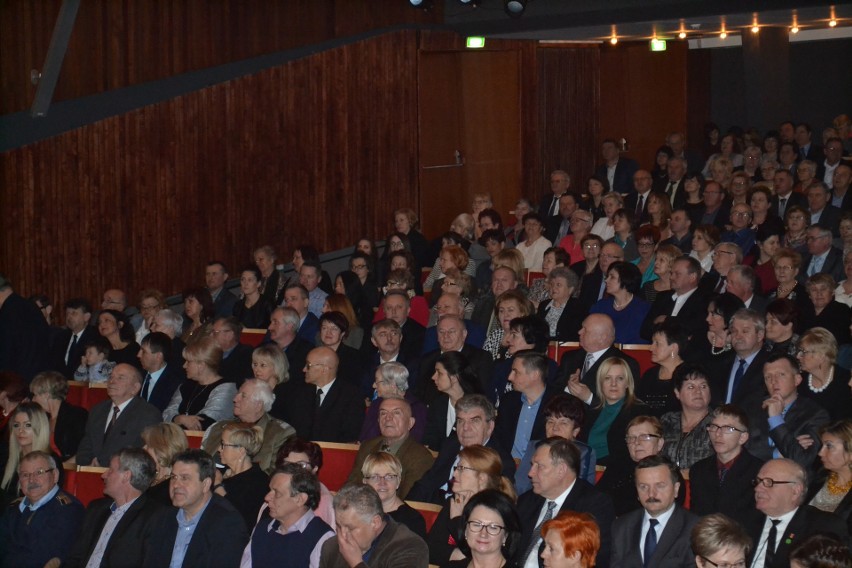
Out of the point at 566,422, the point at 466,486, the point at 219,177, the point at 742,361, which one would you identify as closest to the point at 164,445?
the point at 466,486

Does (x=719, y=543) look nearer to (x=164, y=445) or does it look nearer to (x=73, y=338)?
(x=164, y=445)

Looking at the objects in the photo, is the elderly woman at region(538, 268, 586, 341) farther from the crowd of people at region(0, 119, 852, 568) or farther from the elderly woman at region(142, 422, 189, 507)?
the elderly woman at region(142, 422, 189, 507)

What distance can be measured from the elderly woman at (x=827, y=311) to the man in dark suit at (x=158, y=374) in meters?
3.65

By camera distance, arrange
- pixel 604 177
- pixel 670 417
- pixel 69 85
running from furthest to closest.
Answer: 1. pixel 604 177
2. pixel 69 85
3. pixel 670 417

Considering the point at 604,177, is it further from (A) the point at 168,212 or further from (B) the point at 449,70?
(A) the point at 168,212

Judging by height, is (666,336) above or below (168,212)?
below

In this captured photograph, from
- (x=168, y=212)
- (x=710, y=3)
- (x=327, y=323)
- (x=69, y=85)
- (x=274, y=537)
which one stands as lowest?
(x=274, y=537)

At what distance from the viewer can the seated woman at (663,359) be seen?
5.90m

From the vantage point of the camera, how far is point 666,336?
5.96m

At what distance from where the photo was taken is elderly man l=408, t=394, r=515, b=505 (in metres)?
5.16

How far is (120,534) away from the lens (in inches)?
191

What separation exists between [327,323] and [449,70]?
592cm

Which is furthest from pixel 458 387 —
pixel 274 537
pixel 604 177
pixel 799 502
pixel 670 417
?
pixel 604 177

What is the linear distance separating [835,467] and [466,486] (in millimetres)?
1441
